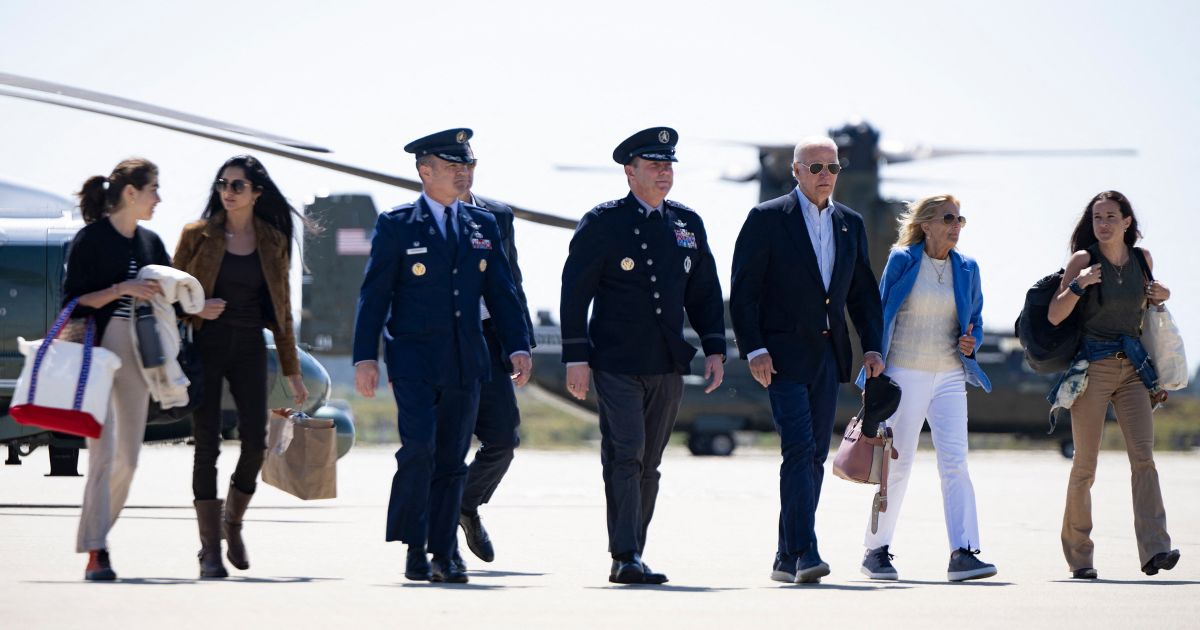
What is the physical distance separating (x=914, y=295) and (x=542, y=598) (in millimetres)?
2657

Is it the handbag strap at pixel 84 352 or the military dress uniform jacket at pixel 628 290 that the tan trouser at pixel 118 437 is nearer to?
the handbag strap at pixel 84 352

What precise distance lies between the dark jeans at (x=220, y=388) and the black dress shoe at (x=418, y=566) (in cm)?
95

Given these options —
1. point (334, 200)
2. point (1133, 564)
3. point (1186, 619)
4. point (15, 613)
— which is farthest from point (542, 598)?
point (334, 200)

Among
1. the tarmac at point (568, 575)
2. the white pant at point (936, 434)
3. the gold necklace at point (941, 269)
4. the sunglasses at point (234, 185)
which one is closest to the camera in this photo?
the tarmac at point (568, 575)

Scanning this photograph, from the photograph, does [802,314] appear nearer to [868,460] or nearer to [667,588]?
[868,460]

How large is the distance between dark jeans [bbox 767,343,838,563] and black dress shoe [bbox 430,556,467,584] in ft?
4.78

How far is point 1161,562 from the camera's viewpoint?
23.7 feet

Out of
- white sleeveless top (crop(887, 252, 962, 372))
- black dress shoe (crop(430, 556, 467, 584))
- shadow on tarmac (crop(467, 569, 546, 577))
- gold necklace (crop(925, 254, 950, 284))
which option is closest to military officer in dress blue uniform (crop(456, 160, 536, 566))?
shadow on tarmac (crop(467, 569, 546, 577))

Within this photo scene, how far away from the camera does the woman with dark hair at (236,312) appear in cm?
674

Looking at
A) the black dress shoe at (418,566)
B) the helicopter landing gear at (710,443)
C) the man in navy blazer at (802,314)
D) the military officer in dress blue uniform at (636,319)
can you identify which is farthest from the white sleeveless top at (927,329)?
the helicopter landing gear at (710,443)

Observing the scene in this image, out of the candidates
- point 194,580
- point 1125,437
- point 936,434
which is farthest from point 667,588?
point 1125,437

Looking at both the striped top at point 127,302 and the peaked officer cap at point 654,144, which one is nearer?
the striped top at point 127,302

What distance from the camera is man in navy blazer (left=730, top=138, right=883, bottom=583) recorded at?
6.93m

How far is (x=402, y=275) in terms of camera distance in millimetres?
6629
